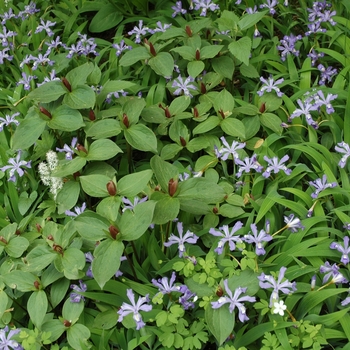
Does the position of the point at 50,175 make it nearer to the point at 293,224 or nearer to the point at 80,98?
the point at 80,98

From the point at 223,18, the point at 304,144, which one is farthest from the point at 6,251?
the point at 223,18

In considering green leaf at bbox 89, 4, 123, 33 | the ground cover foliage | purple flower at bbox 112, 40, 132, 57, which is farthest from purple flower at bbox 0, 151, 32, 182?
green leaf at bbox 89, 4, 123, 33

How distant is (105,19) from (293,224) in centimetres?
233

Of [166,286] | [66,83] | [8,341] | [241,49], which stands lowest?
[8,341]

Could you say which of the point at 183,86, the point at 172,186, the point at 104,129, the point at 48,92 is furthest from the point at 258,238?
the point at 48,92

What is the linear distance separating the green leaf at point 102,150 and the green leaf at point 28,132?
292 mm

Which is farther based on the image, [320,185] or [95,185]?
[320,185]

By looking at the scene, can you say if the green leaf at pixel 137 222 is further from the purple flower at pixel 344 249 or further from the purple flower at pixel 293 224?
the purple flower at pixel 344 249

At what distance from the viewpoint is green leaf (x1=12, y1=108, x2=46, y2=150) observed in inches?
89.0

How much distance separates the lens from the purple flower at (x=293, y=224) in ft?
6.52

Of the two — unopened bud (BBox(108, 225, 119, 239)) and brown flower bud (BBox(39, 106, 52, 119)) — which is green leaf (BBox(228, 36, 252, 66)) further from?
unopened bud (BBox(108, 225, 119, 239))

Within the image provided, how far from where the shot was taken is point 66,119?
2328 mm

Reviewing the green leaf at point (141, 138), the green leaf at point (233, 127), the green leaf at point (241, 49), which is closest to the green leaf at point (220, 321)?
the green leaf at point (141, 138)

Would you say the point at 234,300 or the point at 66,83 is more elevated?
the point at 66,83
